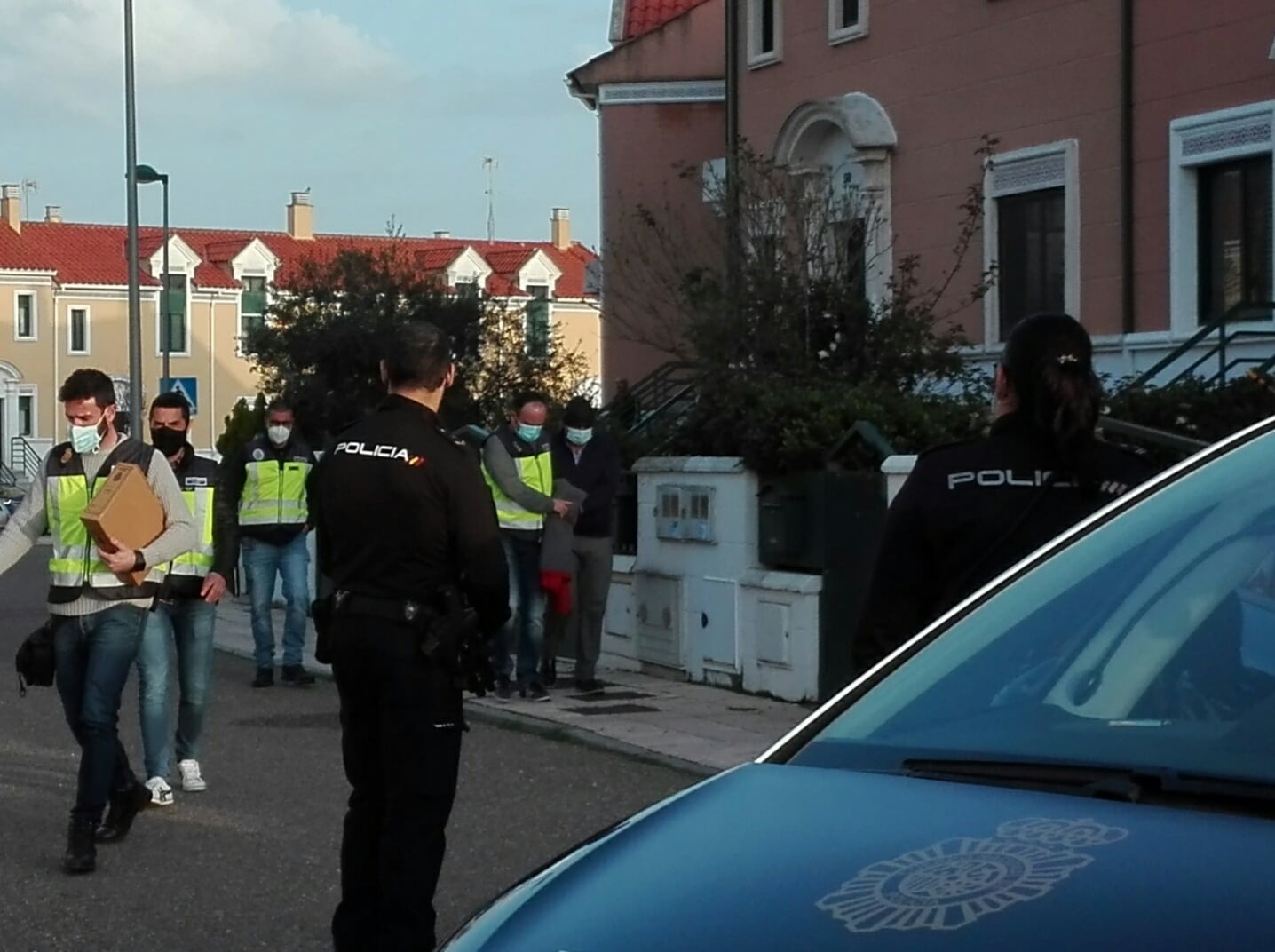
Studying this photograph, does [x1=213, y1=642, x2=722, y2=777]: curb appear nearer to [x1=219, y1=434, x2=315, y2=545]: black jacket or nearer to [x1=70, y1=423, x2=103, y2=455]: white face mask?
[x1=219, y1=434, x2=315, y2=545]: black jacket

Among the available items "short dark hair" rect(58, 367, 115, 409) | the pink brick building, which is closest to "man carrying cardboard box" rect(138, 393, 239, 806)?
"short dark hair" rect(58, 367, 115, 409)

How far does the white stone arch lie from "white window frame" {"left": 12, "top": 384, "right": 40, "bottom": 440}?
2664 inches

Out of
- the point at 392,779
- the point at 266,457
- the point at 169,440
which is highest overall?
the point at 169,440

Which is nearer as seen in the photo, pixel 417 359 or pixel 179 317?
pixel 417 359

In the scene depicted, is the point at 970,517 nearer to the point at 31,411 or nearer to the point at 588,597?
the point at 588,597

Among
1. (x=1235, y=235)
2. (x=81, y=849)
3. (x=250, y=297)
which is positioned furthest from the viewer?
(x=250, y=297)

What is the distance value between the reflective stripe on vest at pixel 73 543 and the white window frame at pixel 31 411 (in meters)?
80.9

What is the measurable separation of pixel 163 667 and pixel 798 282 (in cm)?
856

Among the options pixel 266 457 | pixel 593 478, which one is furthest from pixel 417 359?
pixel 266 457

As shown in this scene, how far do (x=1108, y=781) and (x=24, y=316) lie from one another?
89.7 metres

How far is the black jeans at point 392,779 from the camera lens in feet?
20.3

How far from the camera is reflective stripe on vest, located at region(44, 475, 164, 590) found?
878 cm

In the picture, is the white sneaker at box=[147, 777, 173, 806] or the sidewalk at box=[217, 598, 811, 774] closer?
the white sneaker at box=[147, 777, 173, 806]

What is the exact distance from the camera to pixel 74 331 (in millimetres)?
89812
